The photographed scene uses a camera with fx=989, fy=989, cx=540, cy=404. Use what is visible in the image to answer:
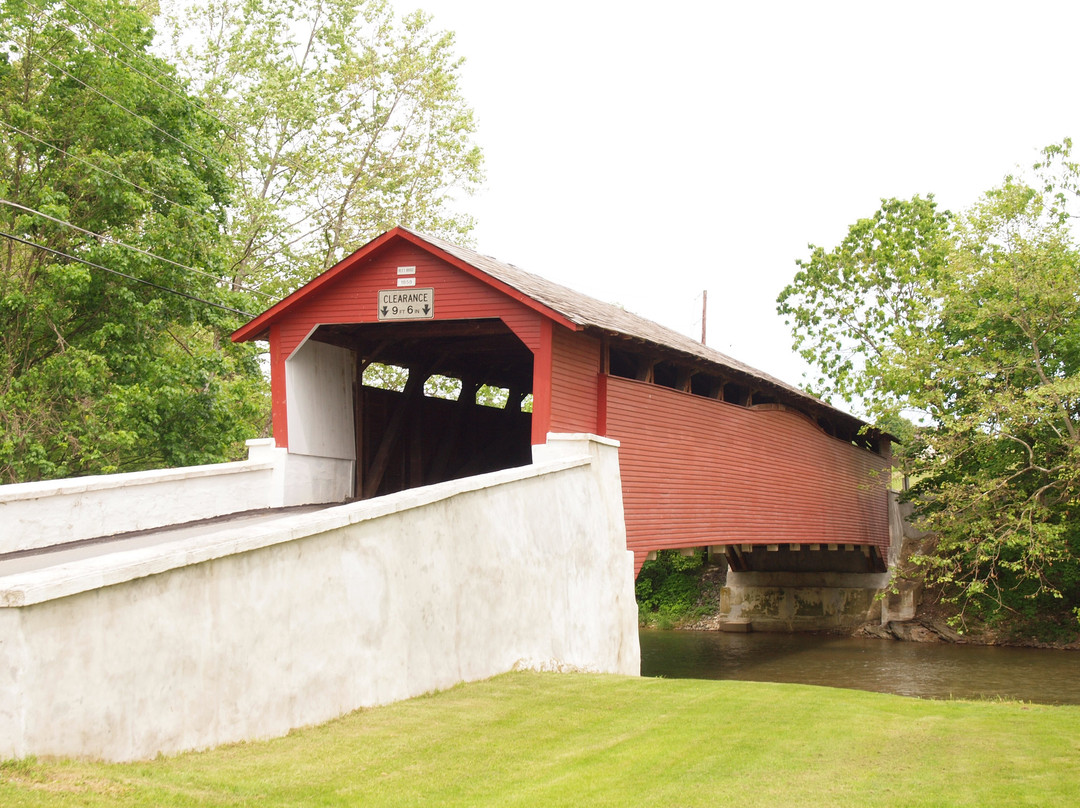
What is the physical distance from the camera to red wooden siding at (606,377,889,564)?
1424 cm

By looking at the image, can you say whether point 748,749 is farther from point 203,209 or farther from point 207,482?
point 203,209

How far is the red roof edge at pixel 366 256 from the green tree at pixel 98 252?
→ 4885 mm

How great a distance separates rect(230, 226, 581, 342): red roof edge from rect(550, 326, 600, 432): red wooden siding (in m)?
0.48

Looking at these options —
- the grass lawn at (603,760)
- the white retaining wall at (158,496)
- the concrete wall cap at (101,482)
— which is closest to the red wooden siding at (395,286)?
the white retaining wall at (158,496)

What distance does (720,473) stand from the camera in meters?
16.9

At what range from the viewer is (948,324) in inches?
1000

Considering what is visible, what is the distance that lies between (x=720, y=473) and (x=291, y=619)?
1115cm

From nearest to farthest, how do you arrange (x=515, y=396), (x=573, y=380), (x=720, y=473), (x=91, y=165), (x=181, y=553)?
(x=181, y=553), (x=573, y=380), (x=720, y=473), (x=91, y=165), (x=515, y=396)

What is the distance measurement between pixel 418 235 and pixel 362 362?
11.0ft

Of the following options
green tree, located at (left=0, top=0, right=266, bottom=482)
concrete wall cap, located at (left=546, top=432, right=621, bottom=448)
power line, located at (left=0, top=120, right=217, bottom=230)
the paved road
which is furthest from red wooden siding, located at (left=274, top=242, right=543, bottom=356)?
power line, located at (left=0, top=120, right=217, bottom=230)

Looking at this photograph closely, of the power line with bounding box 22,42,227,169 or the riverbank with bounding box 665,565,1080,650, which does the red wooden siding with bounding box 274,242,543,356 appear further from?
the riverbank with bounding box 665,565,1080,650

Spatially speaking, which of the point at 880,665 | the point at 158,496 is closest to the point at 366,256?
the point at 158,496

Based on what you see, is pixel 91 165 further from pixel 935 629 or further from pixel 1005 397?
pixel 935 629

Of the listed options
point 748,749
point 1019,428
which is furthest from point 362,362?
point 1019,428
